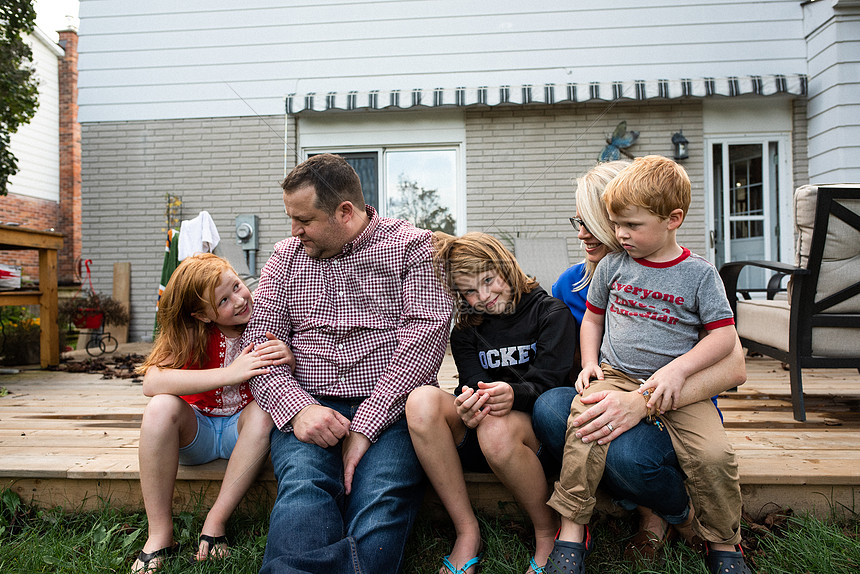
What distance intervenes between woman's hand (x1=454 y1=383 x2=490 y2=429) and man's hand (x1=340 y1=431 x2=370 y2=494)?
0.94ft

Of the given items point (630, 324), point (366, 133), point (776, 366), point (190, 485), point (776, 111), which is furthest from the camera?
point (366, 133)

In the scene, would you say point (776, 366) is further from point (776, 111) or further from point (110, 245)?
point (110, 245)

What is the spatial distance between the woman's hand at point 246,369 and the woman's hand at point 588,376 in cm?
89

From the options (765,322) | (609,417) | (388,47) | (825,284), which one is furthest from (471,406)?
(388,47)

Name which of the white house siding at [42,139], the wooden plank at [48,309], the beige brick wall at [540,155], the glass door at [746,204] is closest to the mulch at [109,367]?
the wooden plank at [48,309]

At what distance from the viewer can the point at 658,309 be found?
58.8 inches

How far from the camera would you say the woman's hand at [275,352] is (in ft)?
5.32

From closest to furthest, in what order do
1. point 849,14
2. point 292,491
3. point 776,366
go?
point 292,491 → point 776,366 → point 849,14

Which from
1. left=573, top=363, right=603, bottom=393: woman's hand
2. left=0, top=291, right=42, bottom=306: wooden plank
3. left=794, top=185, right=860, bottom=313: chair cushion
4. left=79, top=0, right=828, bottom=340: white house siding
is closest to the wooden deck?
left=573, top=363, right=603, bottom=393: woman's hand

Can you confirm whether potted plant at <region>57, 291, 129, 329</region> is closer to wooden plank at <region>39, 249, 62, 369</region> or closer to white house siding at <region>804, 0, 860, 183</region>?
wooden plank at <region>39, 249, 62, 369</region>

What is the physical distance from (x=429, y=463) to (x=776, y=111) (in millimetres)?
5475

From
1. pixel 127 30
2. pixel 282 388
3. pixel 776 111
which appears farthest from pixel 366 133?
pixel 282 388

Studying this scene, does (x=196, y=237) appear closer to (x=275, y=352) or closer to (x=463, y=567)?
(x=275, y=352)

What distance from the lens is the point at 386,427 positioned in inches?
60.8
